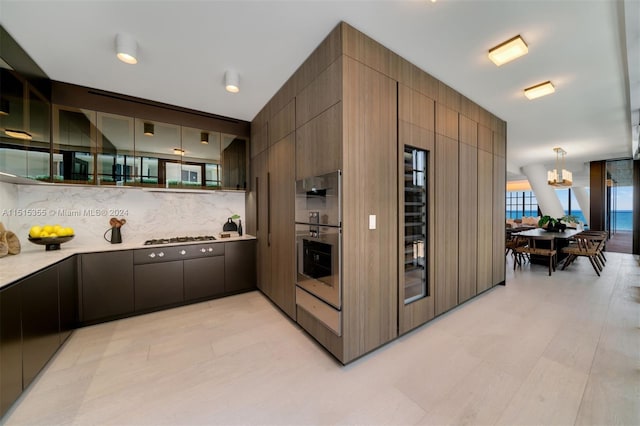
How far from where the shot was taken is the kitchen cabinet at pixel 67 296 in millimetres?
2264

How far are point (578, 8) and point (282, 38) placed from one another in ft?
7.81

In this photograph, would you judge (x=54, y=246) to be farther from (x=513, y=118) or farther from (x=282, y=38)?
(x=513, y=118)

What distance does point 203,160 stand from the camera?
11.7 ft

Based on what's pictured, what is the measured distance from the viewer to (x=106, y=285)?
9.02ft

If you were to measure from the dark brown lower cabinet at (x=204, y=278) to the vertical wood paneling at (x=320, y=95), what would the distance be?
230 cm

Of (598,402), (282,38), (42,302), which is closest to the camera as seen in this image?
(598,402)

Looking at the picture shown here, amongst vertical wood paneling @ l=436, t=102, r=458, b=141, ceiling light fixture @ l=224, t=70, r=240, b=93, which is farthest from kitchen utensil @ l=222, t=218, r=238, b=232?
vertical wood paneling @ l=436, t=102, r=458, b=141

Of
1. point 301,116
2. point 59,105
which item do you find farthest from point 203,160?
point 301,116

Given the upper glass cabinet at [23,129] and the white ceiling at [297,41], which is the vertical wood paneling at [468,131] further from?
the upper glass cabinet at [23,129]

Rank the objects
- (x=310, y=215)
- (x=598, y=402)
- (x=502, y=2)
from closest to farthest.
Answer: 1. (x=598, y=402)
2. (x=502, y=2)
3. (x=310, y=215)

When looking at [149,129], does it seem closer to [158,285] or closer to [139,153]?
[139,153]

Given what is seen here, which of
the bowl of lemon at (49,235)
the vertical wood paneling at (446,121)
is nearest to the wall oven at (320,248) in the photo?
the vertical wood paneling at (446,121)

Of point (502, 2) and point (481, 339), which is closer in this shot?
point (502, 2)

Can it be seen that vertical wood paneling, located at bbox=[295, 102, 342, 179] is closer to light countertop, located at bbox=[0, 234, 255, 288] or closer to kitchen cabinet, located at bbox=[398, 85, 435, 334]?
kitchen cabinet, located at bbox=[398, 85, 435, 334]
